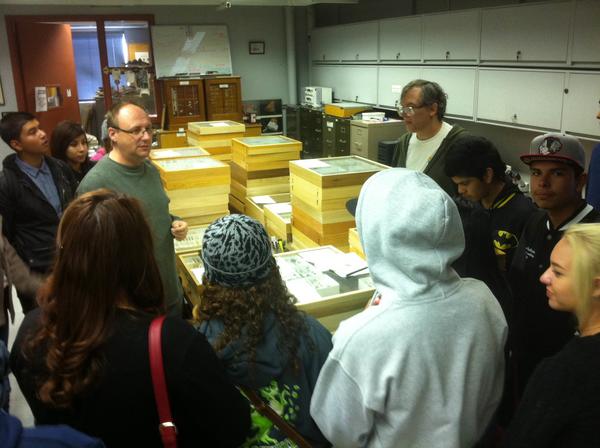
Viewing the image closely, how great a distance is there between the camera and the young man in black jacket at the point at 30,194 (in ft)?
7.83

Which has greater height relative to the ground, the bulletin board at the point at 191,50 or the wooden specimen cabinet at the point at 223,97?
the bulletin board at the point at 191,50

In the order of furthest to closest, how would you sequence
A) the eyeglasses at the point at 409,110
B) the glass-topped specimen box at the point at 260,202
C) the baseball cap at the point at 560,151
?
the glass-topped specimen box at the point at 260,202, the eyeglasses at the point at 409,110, the baseball cap at the point at 560,151

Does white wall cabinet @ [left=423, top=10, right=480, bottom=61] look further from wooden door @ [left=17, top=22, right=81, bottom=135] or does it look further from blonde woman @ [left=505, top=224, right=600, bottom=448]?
wooden door @ [left=17, top=22, right=81, bottom=135]

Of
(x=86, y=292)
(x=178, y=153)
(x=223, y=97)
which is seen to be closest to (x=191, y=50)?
(x=223, y=97)

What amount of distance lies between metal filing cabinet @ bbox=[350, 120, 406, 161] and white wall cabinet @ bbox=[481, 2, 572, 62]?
4.84 ft

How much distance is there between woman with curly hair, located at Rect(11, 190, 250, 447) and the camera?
959mm

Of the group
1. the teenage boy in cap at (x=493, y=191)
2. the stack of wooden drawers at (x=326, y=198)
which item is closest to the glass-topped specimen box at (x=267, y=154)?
the stack of wooden drawers at (x=326, y=198)

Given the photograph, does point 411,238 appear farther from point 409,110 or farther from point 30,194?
point 30,194

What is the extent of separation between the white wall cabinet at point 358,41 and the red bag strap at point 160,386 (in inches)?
226

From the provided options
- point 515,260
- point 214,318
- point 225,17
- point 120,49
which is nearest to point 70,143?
point 214,318

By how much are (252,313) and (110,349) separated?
1.13ft

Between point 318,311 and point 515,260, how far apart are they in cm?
71

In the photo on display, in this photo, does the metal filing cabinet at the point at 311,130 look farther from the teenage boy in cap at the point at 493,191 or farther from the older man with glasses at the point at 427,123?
the teenage boy in cap at the point at 493,191

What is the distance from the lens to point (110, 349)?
0.96 m
